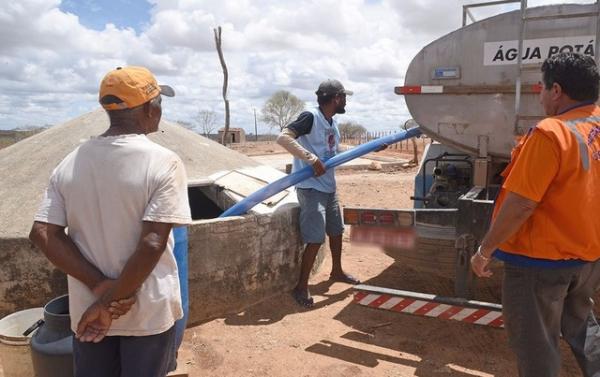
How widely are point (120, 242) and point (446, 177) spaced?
3.49 meters

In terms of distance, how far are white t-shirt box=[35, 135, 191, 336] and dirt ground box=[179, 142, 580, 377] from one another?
1.80 meters

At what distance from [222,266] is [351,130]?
51.4 m

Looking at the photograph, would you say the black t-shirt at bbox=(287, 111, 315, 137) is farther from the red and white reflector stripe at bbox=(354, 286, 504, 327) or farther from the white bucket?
the white bucket

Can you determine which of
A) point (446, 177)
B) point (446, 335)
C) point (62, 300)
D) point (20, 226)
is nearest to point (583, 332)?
point (446, 335)

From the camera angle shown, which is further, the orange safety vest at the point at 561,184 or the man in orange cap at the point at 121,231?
the orange safety vest at the point at 561,184

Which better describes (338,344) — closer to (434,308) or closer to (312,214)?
(434,308)

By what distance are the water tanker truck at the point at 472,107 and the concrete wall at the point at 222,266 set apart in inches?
37.0

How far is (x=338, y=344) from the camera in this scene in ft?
12.6

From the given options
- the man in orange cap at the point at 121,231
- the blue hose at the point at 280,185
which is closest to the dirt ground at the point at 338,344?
the blue hose at the point at 280,185

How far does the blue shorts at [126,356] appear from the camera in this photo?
183cm

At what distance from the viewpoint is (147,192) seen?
1.73 metres

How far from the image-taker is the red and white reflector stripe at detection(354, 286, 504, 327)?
3375 millimetres

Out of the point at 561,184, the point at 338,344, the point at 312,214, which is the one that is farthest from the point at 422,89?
the point at 338,344

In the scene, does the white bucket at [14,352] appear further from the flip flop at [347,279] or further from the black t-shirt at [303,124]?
the flip flop at [347,279]
